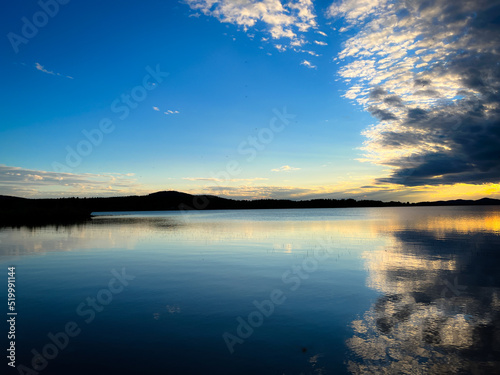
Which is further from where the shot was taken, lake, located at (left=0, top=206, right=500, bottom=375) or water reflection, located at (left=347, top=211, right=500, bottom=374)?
lake, located at (left=0, top=206, right=500, bottom=375)

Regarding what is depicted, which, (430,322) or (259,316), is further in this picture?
(259,316)

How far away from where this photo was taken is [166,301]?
1617cm

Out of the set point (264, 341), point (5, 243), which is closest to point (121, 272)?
point (264, 341)

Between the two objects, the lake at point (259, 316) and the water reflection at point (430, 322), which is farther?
the lake at point (259, 316)

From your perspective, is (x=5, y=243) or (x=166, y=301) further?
(x=5, y=243)

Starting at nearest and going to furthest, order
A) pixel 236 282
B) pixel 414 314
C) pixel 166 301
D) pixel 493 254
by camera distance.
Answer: pixel 414 314 < pixel 166 301 < pixel 236 282 < pixel 493 254

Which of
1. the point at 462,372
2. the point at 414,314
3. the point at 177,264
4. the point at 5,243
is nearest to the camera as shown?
the point at 462,372

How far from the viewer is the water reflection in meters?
9.48

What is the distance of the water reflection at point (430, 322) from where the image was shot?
31.1ft

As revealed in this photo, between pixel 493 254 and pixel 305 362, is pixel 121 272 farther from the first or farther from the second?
pixel 493 254

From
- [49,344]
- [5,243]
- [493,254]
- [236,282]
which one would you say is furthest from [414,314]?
[5,243]

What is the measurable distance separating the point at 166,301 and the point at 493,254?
31.4 meters

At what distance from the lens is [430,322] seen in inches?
500

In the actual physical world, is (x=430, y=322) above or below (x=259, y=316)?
above
